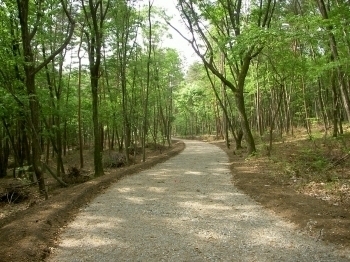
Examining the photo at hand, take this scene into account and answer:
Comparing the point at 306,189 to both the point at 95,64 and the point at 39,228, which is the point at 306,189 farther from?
the point at 95,64

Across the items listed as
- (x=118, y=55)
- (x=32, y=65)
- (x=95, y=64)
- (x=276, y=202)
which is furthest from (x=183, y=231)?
(x=118, y=55)

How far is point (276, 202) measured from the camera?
26.1 feet

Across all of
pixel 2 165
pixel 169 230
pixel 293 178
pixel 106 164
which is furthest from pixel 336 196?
pixel 2 165

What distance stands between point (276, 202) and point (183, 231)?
2867mm

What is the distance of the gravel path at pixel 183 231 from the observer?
17.3 ft

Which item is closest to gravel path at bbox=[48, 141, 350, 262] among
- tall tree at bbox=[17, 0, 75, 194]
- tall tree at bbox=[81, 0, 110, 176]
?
tall tree at bbox=[17, 0, 75, 194]

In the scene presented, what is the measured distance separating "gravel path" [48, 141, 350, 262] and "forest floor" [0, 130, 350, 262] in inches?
12.5

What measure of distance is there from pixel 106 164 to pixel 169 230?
13.8m

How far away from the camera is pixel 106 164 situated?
776 inches

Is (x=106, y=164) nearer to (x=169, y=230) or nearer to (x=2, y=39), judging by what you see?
(x=2, y=39)

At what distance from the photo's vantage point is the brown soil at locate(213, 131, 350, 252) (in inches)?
238

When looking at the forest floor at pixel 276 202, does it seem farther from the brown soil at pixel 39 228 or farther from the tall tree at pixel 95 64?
the tall tree at pixel 95 64

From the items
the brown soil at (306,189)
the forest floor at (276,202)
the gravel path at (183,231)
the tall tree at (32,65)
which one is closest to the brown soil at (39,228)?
the forest floor at (276,202)

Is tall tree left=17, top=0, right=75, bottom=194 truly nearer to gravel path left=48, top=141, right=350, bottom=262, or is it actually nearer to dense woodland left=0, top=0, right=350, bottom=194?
dense woodland left=0, top=0, right=350, bottom=194
